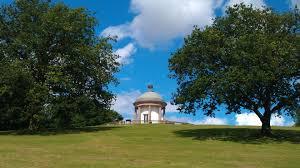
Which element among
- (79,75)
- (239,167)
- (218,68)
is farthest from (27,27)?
(239,167)

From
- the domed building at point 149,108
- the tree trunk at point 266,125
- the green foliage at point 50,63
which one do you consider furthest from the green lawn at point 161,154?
the domed building at point 149,108

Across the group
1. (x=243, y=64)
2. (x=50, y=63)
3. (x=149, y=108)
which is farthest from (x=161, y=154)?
(x=149, y=108)

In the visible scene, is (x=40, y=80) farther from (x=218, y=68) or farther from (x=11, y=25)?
(x=218, y=68)

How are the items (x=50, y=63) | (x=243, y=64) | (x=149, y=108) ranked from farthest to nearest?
(x=149, y=108), (x=50, y=63), (x=243, y=64)

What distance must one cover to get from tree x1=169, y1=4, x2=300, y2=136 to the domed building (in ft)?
126

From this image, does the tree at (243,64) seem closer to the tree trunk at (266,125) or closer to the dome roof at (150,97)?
the tree trunk at (266,125)

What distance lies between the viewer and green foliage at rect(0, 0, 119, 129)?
167 ft

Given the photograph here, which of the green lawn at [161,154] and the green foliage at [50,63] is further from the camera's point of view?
the green foliage at [50,63]

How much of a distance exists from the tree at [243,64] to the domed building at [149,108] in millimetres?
38473

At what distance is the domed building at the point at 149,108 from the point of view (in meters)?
88.1

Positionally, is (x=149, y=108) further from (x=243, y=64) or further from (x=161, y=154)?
(x=161, y=154)

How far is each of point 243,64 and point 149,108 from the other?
45.5 meters

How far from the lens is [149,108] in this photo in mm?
88125

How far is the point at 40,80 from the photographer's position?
5453 cm
